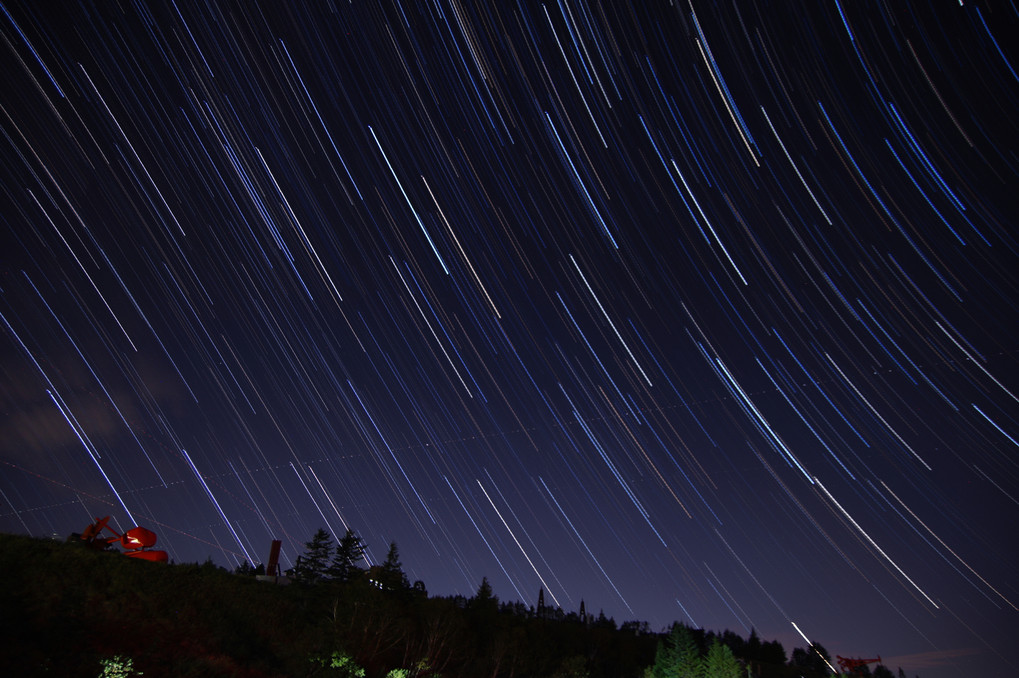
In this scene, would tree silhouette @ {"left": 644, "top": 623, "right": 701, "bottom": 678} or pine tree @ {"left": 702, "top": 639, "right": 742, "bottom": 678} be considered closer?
pine tree @ {"left": 702, "top": 639, "right": 742, "bottom": 678}

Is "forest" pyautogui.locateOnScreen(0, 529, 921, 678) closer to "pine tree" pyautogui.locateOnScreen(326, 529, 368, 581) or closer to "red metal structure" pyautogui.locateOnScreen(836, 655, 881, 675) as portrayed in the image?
"pine tree" pyautogui.locateOnScreen(326, 529, 368, 581)

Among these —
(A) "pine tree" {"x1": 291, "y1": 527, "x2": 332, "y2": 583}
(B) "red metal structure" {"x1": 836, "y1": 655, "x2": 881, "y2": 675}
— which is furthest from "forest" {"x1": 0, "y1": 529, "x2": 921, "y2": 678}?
(B) "red metal structure" {"x1": 836, "y1": 655, "x2": 881, "y2": 675}

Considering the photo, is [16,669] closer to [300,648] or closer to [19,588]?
[19,588]

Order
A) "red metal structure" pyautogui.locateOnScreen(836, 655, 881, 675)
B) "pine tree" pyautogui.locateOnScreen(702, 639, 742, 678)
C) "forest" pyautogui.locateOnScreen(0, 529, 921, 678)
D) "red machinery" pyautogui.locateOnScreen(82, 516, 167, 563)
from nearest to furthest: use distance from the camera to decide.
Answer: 1. "forest" pyautogui.locateOnScreen(0, 529, 921, 678)
2. "red machinery" pyautogui.locateOnScreen(82, 516, 167, 563)
3. "pine tree" pyautogui.locateOnScreen(702, 639, 742, 678)
4. "red metal structure" pyautogui.locateOnScreen(836, 655, 881, 675)

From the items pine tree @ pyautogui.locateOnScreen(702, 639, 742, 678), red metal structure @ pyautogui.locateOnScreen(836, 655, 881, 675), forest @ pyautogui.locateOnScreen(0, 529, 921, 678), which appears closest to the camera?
forest @ pyautogui.locateOnScreen(0, 529, 921, 678)

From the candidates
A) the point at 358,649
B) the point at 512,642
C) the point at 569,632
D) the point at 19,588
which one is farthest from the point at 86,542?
the point at 569,632

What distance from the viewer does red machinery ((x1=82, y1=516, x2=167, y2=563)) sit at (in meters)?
25.0

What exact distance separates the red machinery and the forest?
656 mm

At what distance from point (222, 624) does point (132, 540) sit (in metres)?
7.44

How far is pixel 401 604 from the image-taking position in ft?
134

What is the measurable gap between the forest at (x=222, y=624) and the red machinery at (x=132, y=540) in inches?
25.8

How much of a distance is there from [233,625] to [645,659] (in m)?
61.6

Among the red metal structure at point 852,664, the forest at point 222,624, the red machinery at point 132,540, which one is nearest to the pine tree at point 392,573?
the forest at point 222,624

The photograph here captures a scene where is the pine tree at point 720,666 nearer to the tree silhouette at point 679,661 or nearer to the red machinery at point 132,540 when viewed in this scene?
the tree silhouette at point 679,661
